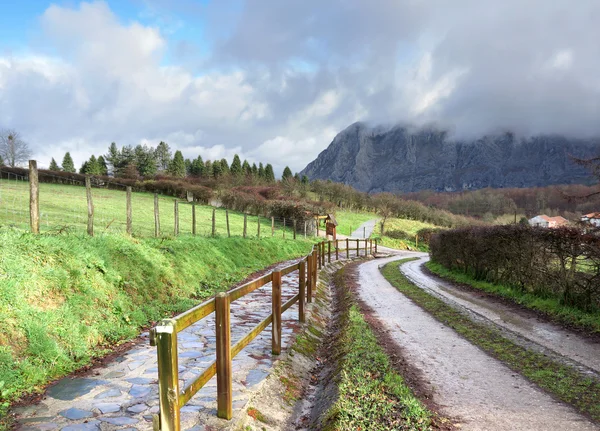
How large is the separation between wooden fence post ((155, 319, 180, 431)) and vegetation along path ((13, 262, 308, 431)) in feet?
3.09

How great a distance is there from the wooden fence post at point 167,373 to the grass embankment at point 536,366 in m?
4.25

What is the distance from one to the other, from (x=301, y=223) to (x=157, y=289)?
104ft

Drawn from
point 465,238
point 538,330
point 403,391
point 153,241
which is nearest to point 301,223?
point 465,238

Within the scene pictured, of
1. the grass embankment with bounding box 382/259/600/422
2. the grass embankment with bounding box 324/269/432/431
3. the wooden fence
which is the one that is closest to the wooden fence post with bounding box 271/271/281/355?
the wooden fence

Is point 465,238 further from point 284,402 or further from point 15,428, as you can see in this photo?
point 15,428

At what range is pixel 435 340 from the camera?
729 cm

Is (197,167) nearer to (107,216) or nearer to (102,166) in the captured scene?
(102,166)

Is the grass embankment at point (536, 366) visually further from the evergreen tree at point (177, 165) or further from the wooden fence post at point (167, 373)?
the evergreen tree at point (177, 165)

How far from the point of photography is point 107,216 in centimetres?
2123

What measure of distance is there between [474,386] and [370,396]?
156cm

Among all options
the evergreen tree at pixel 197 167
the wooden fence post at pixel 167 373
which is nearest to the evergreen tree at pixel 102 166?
the evergreen tree at pixel 197 167

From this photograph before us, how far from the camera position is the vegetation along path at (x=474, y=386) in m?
3.98

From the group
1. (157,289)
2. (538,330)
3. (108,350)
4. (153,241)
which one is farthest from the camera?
(153,241)

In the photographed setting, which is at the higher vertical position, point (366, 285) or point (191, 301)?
point (191, 301)
